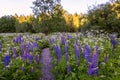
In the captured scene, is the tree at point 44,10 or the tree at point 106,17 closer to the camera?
the tree at point 106,17

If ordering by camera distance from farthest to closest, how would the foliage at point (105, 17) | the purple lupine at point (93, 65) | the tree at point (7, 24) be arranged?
the tree at point (7, 24) → the foliage at point (105, 17) → the purple lupine at point (93, 65)

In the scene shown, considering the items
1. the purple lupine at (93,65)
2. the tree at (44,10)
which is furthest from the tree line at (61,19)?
the purple lupine at (93,65)

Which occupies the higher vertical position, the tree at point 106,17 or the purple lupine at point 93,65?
the tree at point 106,17

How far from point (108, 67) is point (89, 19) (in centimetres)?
1430

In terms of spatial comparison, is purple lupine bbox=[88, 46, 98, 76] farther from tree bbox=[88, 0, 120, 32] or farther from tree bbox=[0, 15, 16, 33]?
tree bbox=[0, 15, 16, 33]

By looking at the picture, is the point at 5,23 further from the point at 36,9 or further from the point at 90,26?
the point at 90,26

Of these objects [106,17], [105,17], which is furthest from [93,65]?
[105,17]

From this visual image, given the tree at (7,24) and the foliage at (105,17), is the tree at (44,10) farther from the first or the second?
the tree at (7,24)

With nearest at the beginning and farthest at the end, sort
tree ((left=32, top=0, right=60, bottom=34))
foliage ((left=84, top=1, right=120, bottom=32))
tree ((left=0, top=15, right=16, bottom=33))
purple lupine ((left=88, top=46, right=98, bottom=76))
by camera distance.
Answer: purple lupine ((left=88, top=46, right=98, bottom=76))
foliage ((left=84, top=1, right=120, bottom=32))
tree ((left=32, top=0, right=60, bottom=34))
tree ((left=0, top=15, right=16, bottom=33))

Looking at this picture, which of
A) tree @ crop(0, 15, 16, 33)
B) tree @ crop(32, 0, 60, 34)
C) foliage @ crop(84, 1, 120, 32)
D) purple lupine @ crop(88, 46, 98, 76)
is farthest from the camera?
tree @ crop(0, 15, 16, 33)

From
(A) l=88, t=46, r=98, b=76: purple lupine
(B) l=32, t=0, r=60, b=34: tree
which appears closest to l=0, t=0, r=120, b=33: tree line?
(B) l=32, t=0, r=60, b=34: tree

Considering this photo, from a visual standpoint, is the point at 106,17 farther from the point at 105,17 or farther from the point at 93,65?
the point at 93,65

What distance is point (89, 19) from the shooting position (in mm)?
22703

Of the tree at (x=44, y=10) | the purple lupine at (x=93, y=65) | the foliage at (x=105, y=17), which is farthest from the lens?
the tree at (x=44, y=10)
